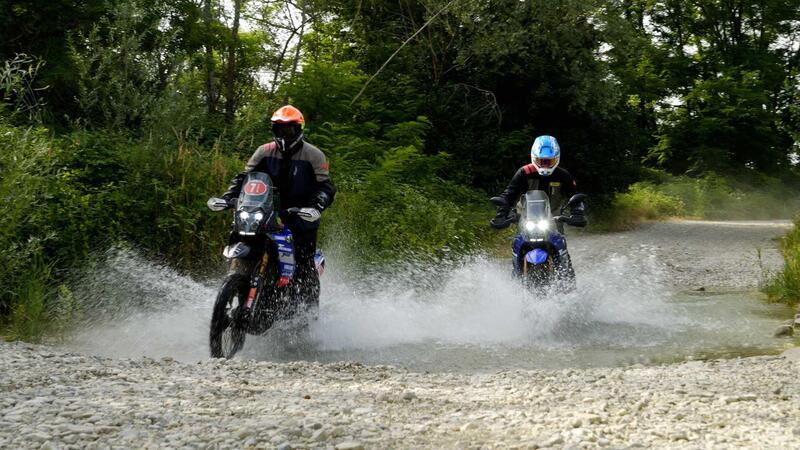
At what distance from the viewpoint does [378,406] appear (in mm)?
4672

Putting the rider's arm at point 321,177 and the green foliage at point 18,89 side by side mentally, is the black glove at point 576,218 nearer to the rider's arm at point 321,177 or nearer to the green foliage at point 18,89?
the rider's arm at point 321,177

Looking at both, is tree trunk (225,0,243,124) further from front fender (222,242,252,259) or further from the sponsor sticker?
front fender (222,242,252,259)

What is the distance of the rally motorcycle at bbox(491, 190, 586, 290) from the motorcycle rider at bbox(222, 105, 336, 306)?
1923mm

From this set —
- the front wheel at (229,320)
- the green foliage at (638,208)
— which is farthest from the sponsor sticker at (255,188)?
the green foliage at (638,208)

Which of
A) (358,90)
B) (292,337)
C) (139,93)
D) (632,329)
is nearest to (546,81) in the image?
(358,90)

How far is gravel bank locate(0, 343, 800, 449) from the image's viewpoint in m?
3.91

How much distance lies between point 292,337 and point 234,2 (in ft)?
51.8

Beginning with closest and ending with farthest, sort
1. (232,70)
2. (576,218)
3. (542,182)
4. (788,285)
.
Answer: (576,218), (542,182), (788,285), (232,70)

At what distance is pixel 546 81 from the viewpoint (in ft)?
76.6

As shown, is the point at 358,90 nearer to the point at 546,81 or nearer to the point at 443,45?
the point at 443,45

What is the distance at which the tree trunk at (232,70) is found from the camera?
66.3ft

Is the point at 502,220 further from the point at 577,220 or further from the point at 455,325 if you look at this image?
the point at 455,325

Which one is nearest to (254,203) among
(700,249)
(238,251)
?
(238,251)

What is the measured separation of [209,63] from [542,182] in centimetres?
1233
